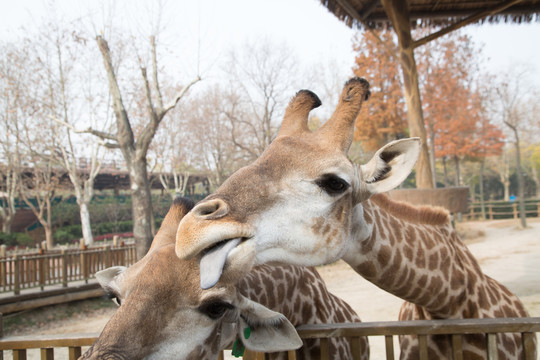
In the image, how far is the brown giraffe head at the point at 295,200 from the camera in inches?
61.7

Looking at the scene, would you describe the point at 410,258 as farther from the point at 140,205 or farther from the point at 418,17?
the point at 140,205

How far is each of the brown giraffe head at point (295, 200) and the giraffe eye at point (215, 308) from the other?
27cm

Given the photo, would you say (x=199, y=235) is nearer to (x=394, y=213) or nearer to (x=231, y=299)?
(x=231, y=299)

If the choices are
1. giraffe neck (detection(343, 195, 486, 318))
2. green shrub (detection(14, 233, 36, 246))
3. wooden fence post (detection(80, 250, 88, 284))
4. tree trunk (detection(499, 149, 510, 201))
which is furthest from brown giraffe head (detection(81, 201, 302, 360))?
tree trunk (detection(499, 149, 510, 201))

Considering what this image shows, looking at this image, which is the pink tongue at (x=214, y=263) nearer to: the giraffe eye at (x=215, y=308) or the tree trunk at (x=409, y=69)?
the giraffe eye at (x=215, y=308)

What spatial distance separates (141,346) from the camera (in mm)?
1689

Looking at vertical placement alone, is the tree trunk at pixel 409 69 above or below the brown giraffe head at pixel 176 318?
above

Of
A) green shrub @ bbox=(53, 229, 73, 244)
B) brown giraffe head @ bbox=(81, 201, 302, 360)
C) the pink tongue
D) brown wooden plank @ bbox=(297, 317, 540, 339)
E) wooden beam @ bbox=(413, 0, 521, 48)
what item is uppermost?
wooden beam @ bbox=(413, 0, 521, 48)

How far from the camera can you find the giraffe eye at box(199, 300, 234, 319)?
1.87 m

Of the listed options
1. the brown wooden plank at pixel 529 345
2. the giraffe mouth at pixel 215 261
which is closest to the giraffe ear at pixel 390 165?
the giraffe mouth at pixel 215 261

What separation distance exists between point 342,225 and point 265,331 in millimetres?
738

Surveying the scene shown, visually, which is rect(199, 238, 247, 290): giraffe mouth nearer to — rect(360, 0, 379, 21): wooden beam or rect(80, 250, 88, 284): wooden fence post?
rect(360, 0, 379, 21): wooden beam

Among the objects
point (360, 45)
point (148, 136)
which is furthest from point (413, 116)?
point (360, 45)

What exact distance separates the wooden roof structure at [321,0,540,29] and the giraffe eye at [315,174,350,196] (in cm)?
683
